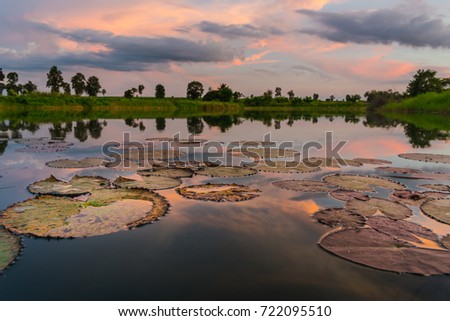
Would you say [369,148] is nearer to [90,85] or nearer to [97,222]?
[97,222]

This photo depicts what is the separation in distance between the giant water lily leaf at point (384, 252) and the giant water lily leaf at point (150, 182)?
4749 mm

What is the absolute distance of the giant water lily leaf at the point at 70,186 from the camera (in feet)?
25.7

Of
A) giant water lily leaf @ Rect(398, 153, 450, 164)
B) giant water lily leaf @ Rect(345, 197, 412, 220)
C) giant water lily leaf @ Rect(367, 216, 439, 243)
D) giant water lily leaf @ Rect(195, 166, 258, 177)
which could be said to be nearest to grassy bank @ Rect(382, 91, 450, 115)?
giant water lily leaf @ Rect(398, 153, 450, 164)

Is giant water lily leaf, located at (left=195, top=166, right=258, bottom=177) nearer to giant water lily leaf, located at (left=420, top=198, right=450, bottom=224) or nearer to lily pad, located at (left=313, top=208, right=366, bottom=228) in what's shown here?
lily pad, located at (left=313, top=208, right=366, bottom=228)

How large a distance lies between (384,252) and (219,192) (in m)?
4.22

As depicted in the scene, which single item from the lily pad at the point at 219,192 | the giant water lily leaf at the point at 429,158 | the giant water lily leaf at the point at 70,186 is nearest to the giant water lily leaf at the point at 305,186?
the lily pad at the point at 219,192

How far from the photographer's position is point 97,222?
5.91 metres

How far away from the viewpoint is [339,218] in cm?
640

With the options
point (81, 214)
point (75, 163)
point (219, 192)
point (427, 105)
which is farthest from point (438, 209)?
point (427, 105)

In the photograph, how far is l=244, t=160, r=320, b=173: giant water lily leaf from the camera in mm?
11359

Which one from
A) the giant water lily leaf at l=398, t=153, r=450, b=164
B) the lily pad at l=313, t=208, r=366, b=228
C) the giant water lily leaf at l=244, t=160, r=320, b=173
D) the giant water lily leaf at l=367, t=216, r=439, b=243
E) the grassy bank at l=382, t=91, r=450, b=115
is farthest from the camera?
the grassy bank at l=382, t=91, r=450, b=115

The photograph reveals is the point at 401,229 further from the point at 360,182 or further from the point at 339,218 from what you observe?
the point at 360,182

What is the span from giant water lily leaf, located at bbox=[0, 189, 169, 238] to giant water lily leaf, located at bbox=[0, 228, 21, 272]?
0.24 m
